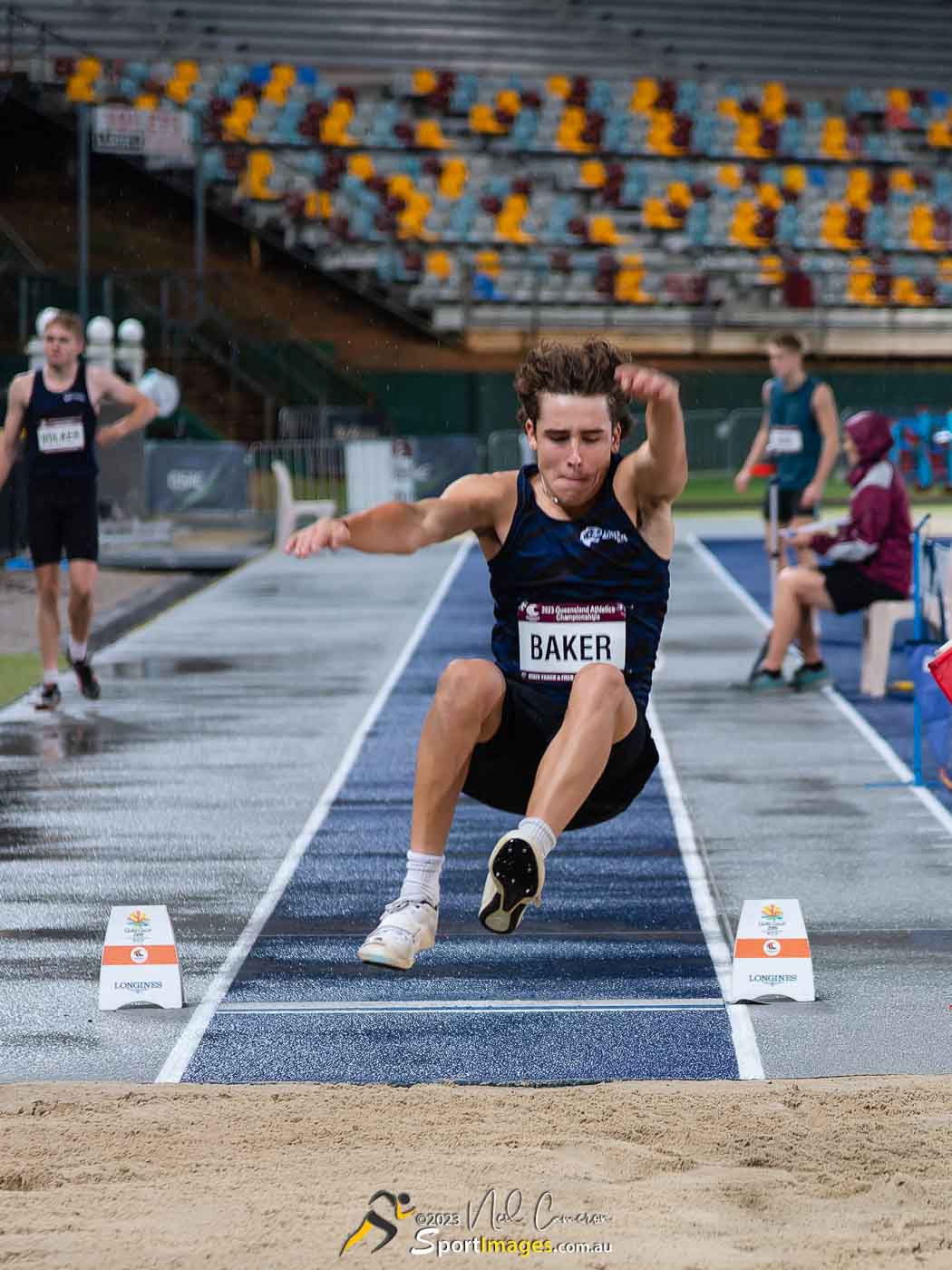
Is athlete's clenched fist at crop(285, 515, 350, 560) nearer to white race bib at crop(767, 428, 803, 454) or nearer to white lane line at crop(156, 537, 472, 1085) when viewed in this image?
white lane line at crop(156, 537, 472, 1085)

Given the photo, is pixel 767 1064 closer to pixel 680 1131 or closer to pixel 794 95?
pixel 680 1131

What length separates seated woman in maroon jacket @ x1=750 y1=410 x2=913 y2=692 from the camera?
1048 cm

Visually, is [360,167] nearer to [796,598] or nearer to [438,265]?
[438,265]

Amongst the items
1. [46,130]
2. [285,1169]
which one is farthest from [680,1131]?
[46,130]

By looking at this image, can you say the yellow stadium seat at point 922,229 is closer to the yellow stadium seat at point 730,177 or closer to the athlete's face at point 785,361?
the yellow stadium seat at point 730,177

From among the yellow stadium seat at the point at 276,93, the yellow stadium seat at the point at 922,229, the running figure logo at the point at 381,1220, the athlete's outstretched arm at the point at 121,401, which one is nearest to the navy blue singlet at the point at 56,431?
the athlete's outstretched arm at the point at 121,401

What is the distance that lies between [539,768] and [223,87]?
27.5 metres

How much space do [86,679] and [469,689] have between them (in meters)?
6.44


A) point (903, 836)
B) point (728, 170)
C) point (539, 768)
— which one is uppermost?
point (728, 170)

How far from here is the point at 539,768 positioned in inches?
187

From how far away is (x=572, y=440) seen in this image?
15.6ft

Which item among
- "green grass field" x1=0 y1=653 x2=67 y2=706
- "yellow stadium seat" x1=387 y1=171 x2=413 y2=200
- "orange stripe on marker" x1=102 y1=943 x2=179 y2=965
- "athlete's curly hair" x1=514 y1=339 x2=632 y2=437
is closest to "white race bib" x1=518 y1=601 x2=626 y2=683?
"athlete's curly hair" x1=514 y1=339 x2=632 y2=437

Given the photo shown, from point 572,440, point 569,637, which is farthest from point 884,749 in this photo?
point 572,440

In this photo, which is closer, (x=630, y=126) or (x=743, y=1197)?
(x=743, y=1197)
